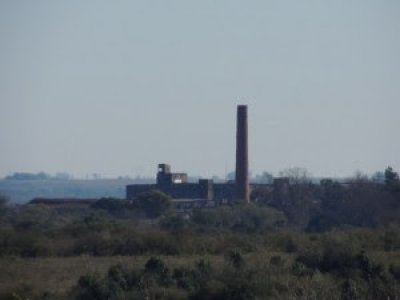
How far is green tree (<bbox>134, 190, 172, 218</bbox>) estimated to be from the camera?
81.0 m

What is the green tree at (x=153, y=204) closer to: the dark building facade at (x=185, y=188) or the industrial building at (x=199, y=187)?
the industrial building at (x=199, y=187)

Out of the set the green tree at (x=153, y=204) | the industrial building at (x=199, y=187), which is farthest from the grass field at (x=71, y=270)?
the industrial building at (x=199, y=187)

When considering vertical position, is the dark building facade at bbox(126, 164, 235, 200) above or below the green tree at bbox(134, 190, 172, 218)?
above

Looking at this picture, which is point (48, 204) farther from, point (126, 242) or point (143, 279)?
point (143, 279)

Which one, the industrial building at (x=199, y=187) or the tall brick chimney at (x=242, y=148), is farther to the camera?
the industrial building at (x=199, y=187)

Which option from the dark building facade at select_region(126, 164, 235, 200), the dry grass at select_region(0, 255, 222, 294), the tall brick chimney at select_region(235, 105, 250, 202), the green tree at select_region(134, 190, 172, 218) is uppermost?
the tall brick chimney at select_region(235, 105, 250, 202)

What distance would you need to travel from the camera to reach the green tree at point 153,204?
3189 inches

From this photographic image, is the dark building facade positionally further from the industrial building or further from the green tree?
the green tree

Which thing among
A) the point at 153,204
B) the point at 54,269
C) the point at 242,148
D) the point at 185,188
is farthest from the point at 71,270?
the point at 185,188

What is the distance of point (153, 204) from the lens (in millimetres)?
81875

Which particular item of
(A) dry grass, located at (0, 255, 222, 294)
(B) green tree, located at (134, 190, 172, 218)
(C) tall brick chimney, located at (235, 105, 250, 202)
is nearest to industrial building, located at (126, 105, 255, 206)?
(C) tall brick chimney, located at (235, 105, 250, 202)

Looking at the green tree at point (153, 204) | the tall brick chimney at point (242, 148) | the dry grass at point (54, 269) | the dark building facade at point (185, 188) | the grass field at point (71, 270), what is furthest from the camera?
the dark building facade at point (185, 188)

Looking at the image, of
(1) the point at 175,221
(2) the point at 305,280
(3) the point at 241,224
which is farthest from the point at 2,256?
(3) the point at 241,224

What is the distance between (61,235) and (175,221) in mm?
14664
